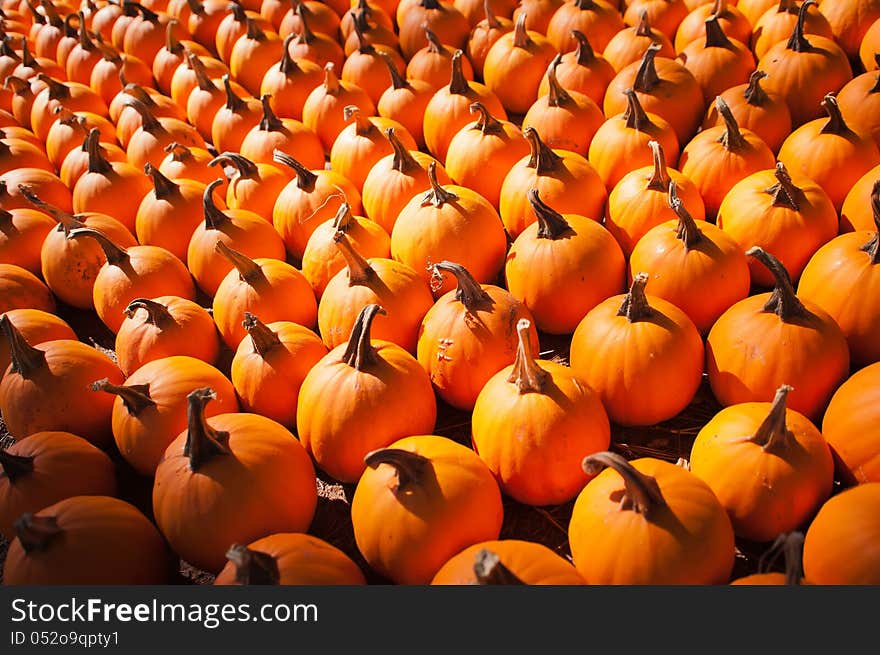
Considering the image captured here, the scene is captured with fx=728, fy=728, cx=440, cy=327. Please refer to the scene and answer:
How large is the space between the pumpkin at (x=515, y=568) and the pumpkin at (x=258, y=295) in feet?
4.99

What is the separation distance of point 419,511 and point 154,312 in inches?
60.8

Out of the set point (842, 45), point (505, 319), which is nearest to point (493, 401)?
point (505, 319)

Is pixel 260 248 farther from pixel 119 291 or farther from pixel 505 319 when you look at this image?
pixel 505 319

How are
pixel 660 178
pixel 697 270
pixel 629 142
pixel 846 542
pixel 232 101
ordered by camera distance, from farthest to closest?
pixel 232 101
pixel 629 142
pixel 660 178
pixel 697 270
pixel 846 542

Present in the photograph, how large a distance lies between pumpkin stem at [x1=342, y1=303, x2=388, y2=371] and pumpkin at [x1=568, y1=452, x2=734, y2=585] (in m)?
0.90

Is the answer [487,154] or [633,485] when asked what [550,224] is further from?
[633,485]

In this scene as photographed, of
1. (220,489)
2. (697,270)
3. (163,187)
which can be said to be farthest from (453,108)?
(220,489)

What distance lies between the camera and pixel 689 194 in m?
3.28

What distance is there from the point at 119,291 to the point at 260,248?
2.19 feet

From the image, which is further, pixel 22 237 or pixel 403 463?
pixel 22 237

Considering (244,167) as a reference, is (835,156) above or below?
above

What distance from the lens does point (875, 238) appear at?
2643 mm

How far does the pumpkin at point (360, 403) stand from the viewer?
254cm

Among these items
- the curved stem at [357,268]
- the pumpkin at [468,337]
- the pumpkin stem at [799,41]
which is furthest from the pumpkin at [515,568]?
the pumpkin stem at [799,41]
